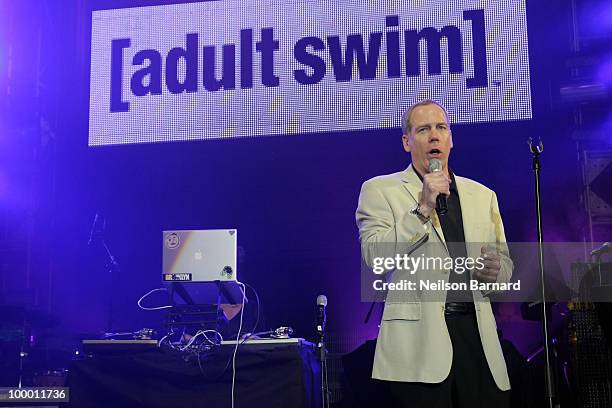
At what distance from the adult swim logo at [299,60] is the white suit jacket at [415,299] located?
2.19m

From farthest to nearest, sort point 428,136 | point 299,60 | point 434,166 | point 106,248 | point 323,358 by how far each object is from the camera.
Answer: point 106,248 < point 299,60 < point 323,358 < point 428,136 < point 434,166

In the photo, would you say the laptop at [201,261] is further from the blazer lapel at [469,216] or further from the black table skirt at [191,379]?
the blazer lapel at [469,216]

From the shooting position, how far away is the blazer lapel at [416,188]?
2262mm

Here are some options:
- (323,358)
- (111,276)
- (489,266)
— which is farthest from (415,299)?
(111,276)

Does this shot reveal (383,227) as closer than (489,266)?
No

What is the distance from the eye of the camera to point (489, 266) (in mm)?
2145

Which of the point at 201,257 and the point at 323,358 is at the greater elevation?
the point at 201,257

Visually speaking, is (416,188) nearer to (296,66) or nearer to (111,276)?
(296,66)

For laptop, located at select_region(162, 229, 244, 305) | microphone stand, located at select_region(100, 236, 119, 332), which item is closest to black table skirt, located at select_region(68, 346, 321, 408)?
laptop, located at select_region(162, 229, 244, 305)

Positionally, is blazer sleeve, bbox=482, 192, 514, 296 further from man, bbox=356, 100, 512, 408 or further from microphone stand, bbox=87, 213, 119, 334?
microphone stand, bbox=87, 213, 119, 334

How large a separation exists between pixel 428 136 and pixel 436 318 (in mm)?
661

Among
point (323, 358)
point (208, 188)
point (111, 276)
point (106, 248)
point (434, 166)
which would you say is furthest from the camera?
point (208, 188)

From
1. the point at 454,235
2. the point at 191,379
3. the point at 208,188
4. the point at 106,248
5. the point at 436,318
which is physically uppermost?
the point at 208,188

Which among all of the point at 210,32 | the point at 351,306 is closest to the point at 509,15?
the point at 210,32
